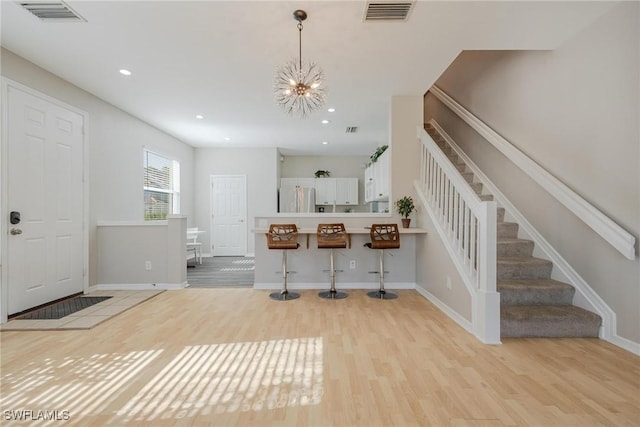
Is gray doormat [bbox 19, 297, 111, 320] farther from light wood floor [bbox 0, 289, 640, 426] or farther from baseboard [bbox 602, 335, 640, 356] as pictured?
baseboard [bbox 602, 335, 640, 356]

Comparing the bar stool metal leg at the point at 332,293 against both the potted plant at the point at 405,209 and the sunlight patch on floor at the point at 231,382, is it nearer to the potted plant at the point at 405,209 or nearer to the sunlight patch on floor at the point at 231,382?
the potted plant at the point at 405,209

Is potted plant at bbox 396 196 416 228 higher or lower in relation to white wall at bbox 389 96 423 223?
lower

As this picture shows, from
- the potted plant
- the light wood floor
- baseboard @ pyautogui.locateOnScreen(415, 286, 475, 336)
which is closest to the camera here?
the light wood floor

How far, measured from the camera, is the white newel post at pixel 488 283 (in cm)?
244

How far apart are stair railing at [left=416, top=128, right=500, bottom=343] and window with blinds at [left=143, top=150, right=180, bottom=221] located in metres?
4.98

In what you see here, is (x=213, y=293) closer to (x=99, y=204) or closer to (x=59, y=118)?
(x=99, y=204)

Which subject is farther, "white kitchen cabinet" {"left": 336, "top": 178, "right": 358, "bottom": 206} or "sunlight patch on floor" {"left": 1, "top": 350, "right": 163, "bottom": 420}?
"white kitchen cabinet" {"left": 336, "top": 178, "right": 358, "bottom": 206}

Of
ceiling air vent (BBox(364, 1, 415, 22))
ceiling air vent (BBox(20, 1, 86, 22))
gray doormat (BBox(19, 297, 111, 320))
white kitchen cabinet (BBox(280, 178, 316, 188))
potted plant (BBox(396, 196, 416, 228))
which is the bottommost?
gray doormat (BBox(19, 297, 111, 320))

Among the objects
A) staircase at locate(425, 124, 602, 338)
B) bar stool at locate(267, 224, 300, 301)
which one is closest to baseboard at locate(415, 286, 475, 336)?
staircase at locate(425, 124, 602, 338)

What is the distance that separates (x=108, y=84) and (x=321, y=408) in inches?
177

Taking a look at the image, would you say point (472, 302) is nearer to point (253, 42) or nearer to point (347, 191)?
point (253, 42)

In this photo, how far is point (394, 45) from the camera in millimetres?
2869

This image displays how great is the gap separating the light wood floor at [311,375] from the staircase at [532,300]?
120mm

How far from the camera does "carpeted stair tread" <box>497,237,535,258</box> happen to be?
3225 millimetres
